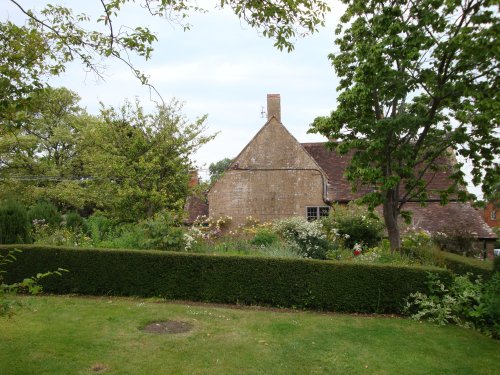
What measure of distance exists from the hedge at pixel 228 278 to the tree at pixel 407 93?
10.4 ft

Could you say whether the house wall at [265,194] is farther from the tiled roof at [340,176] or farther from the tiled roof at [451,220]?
the tiled roof at [451,220]

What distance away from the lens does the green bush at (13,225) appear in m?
12.4

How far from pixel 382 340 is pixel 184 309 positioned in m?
4.19

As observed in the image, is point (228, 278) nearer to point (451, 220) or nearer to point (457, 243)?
point (457, 243)

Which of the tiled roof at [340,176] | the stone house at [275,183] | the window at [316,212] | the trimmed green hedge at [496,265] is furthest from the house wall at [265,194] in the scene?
the trimmed green hedge at [496,265]

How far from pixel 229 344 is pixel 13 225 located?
945 cm

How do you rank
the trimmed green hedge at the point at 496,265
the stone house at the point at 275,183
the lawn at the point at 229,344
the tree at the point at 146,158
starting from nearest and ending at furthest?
the lawn at the point at 229,344 < the trimmed green hedge at the point at 496,265 < the tree at the point at 146,158 < the stone house at the point at 275,183

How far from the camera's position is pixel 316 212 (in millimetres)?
21844

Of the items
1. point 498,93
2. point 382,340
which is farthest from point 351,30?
point 382,340

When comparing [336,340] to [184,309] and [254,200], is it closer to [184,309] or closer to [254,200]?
[184,309]

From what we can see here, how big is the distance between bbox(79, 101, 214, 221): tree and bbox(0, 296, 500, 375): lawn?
735cm

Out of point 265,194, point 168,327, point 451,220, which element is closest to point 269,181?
point 265,194

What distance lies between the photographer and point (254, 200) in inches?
882

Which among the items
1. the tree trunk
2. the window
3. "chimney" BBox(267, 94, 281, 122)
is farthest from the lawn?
"chimney" BBox(267, 94, 281, 122)
